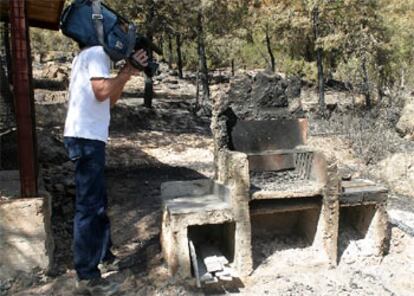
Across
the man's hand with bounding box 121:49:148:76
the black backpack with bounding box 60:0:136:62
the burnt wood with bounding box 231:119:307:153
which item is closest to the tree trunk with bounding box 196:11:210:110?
the burnt wood with bounding box 231:119:307:153

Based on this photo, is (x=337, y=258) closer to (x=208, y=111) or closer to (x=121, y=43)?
(x=121, y=43)

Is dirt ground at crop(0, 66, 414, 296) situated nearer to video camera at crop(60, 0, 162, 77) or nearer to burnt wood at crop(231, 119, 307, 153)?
burnt wood at crop(231, 119, 307, 153)

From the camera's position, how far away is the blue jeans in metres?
3.39

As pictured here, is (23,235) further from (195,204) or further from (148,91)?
(148,91)

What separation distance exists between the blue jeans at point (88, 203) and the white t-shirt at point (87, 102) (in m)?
0.07

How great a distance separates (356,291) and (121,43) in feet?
9.19

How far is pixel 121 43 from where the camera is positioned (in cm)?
333

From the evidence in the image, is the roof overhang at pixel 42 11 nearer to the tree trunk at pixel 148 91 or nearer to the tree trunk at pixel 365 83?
the tree trunk at pixel 148 91

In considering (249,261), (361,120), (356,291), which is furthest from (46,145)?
(361,120)

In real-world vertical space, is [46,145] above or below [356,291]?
above

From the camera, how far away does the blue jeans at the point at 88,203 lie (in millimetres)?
3395

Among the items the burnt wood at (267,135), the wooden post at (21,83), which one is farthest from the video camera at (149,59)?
the burnt wood at (267,135)

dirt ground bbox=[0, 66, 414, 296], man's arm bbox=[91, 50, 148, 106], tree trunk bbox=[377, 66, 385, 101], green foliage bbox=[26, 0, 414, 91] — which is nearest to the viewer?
man's arm bbox=[91, 50, 148, 106]

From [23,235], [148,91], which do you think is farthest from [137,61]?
[148,91]
